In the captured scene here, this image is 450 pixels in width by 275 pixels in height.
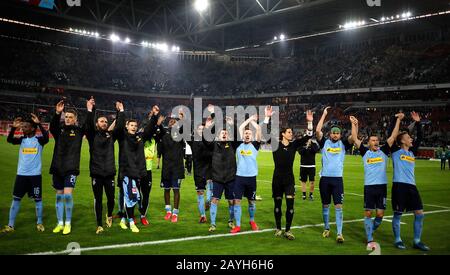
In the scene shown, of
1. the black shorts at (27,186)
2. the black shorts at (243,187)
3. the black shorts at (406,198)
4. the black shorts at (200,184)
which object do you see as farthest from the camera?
the black shorts at (200,184)

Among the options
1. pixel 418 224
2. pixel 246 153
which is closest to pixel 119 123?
pixel 246 153

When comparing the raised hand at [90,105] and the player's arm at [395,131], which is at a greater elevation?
the raised hand at [90,105]

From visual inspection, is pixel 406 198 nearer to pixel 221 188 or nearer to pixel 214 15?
pixel 221 188

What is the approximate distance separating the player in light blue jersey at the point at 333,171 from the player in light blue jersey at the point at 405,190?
957 mm

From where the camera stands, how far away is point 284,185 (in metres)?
8.02

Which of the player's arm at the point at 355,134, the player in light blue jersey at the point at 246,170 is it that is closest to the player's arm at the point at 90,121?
the player in light blue jersey at the point at 246,170

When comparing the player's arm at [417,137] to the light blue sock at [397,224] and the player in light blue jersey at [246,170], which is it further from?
the player in light blue jersey at [246,170]

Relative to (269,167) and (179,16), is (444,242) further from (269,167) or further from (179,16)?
(179,16)

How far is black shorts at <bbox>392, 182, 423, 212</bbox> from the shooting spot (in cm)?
736

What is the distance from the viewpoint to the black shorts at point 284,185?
26.2 ft

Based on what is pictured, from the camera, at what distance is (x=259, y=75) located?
6038cm

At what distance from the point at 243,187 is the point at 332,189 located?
184 cm
